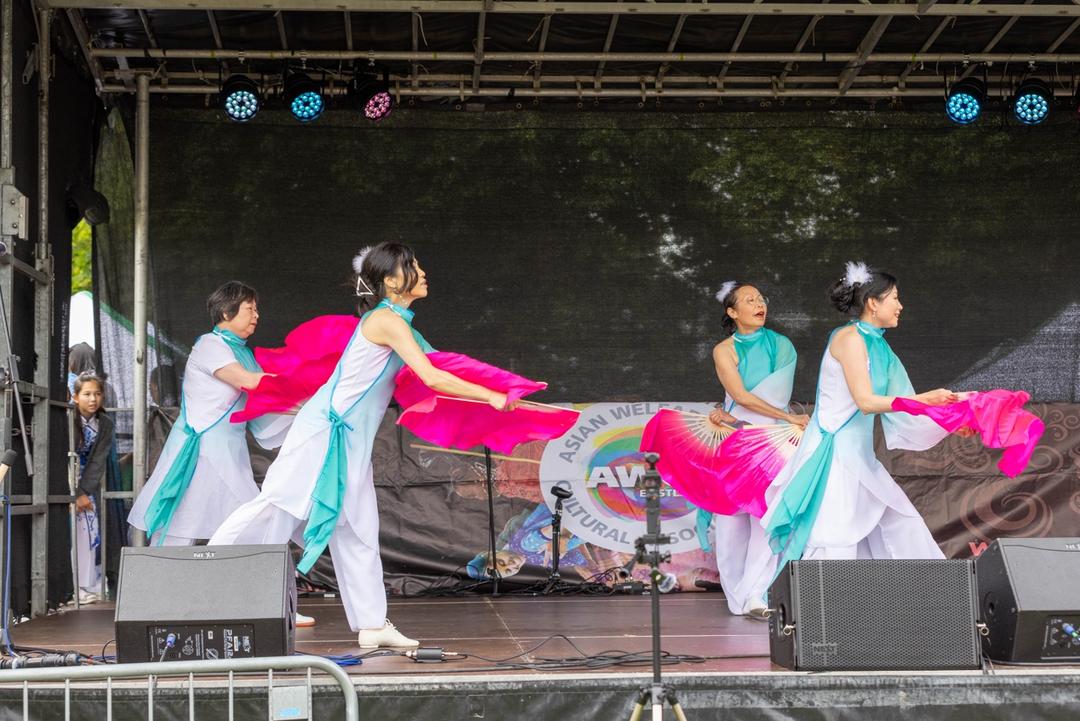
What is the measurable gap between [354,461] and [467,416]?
540 mm

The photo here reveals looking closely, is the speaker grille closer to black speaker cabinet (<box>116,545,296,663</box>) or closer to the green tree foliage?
black speaker cabinet (<box>116,545,296,663</box>)

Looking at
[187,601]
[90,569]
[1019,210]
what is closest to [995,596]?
[187,601]

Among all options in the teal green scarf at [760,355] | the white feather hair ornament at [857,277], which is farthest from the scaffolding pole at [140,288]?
the white feather hair ornament at [857,277]

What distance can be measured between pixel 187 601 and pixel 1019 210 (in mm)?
5952

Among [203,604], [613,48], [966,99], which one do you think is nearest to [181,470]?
[203,604]

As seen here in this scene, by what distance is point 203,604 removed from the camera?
13.1 ft

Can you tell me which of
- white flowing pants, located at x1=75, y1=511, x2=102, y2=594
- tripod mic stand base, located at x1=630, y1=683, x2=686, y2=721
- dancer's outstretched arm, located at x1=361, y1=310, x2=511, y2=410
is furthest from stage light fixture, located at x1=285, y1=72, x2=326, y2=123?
tripod mic stand base, located at x1=630, y1=683, x2=686, y2=721

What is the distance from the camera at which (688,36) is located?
7.51 meters

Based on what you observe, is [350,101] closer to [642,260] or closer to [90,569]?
[642,260]

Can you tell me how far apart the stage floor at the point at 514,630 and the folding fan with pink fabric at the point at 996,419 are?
1.12 m

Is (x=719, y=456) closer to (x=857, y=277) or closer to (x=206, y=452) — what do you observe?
(x=857, y=277)

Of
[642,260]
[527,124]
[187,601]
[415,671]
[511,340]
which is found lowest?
[415,671]

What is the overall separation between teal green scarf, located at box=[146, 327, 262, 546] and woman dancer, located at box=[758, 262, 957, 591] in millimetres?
2677

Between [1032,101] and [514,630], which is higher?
[1032,101]
